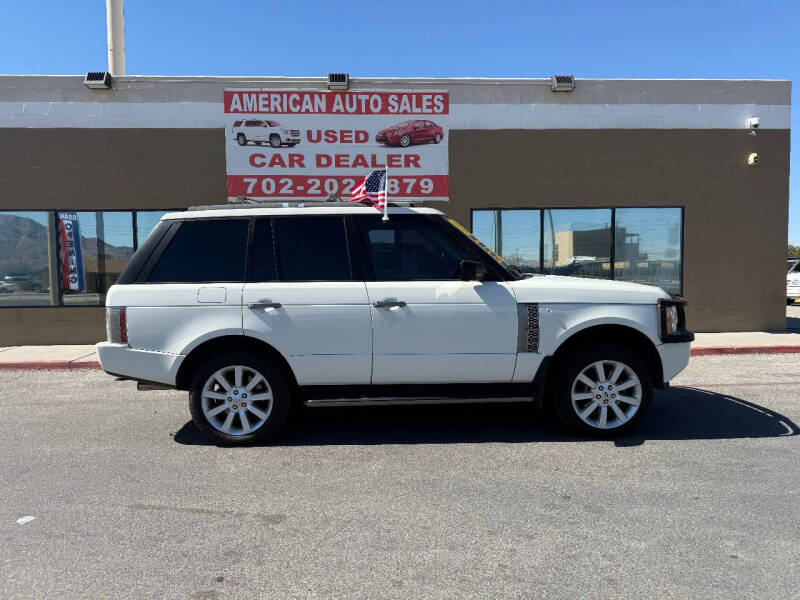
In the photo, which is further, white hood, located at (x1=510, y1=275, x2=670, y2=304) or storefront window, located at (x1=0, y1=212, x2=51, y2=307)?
storefront window, located at (x1=0, y1=212, x2=51, y2=307)

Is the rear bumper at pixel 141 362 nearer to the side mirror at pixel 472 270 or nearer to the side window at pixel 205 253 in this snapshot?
the side window at pixel 205 253

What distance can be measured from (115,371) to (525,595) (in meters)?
3.76

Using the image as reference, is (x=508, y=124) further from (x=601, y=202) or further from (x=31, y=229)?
(x=31, y=229)

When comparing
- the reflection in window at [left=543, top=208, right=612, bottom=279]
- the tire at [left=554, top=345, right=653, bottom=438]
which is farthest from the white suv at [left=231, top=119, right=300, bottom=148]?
the tire at [left=554, top=345, right=653, bottom=438]

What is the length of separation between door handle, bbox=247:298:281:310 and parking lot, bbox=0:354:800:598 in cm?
122

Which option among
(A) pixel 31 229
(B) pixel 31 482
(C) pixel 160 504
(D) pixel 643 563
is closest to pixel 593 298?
(D) pixel 643 563

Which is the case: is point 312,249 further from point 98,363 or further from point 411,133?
point 411,133

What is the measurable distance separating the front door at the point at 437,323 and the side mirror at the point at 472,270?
0.08 metres

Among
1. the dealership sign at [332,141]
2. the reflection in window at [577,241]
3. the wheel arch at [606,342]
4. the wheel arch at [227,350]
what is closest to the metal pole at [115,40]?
the dealership sign at [332,141]

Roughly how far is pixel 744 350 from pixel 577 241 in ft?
11.7

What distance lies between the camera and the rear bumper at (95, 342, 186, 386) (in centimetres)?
466

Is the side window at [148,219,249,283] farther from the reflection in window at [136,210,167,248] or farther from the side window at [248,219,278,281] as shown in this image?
the reflection in window at [136,210,167,248]

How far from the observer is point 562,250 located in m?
11.2

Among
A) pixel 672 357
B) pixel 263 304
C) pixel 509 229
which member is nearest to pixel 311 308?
pixel 263 304
